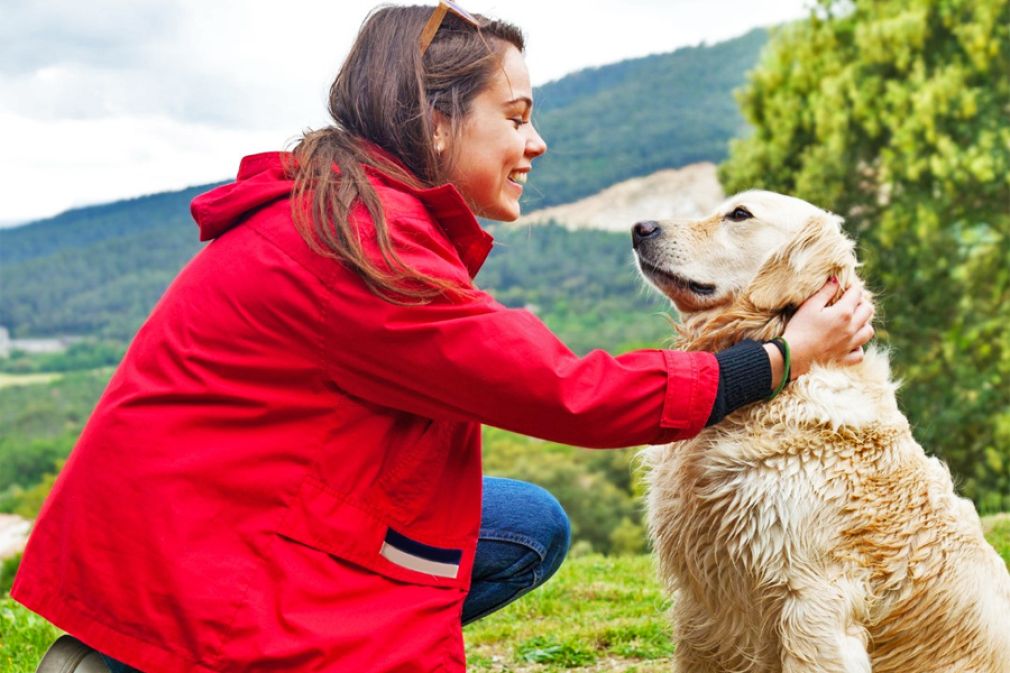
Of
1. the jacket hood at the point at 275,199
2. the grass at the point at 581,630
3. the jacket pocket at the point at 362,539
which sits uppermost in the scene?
the jacket hood at the point at 275,199

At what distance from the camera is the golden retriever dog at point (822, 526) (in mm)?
2816

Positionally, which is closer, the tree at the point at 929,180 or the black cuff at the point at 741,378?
the black cuff at the point at 741,378

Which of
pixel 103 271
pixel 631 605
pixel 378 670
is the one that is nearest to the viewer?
pixel 378 670

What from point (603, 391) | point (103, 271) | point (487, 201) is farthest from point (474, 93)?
point (103, 271)

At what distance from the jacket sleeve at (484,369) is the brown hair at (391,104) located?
3.7 inches

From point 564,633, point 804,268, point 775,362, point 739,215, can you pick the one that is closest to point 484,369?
point 775,362

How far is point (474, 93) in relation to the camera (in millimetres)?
2535

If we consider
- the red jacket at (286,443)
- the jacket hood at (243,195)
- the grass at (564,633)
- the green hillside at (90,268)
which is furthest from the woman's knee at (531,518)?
the green hillside at (90,268)

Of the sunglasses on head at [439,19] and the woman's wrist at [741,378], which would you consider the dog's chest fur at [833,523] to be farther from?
the sunglasses on head at [439,19]

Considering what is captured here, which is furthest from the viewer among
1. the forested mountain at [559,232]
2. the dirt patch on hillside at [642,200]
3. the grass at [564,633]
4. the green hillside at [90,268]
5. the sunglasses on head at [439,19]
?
the dirt patch on hillside at [642,200]

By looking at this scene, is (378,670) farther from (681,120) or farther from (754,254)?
(681,120)

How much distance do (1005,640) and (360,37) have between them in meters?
2.38

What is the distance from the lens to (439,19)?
2.51 meters

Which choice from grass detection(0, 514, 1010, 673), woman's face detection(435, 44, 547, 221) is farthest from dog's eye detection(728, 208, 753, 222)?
grass detection(0, 514, 1010, 673)
